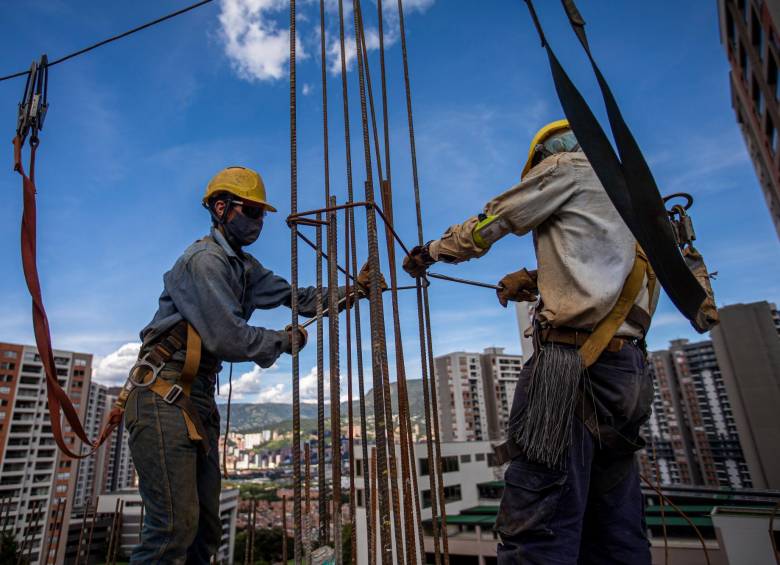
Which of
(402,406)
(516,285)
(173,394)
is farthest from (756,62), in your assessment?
(173,394)

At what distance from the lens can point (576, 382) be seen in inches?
54.1

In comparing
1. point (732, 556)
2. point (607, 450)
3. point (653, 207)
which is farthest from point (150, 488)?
point (732, 556)

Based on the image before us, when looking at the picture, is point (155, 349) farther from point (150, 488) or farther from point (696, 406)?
point (696, 406)

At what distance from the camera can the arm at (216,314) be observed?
6.01ft

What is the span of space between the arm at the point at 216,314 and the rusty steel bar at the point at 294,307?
0.16m

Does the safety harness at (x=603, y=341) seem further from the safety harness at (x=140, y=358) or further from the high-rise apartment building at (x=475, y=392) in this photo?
the high-rise apartment building at (x=475, y=392)

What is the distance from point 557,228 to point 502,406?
2280 inches

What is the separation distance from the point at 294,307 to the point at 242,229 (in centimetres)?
63

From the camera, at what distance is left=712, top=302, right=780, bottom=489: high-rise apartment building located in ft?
108

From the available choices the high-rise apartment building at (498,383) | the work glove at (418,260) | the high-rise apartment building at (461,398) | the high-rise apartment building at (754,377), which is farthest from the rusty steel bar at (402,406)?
the high-rise apartment building at (498,383)

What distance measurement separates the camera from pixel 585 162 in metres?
1.57

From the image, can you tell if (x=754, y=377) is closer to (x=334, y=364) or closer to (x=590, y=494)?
(x=590, y=494)

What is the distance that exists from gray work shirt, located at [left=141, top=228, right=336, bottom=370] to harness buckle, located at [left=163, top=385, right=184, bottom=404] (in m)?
0.13

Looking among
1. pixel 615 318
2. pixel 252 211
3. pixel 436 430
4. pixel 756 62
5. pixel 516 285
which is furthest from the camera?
pixel 756 62
